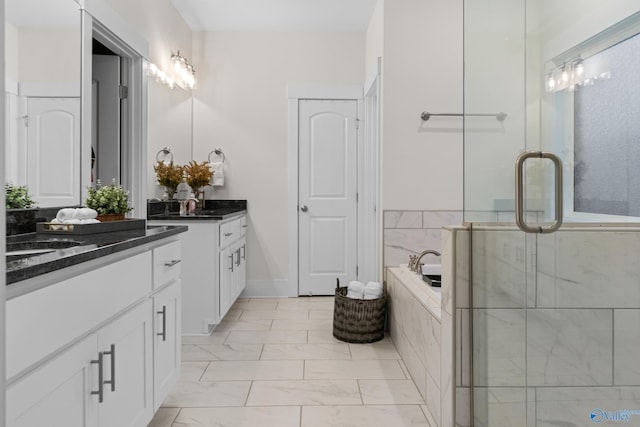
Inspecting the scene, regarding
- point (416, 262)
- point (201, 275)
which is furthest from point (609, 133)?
point (201, 275)

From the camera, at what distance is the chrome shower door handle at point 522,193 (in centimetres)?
118

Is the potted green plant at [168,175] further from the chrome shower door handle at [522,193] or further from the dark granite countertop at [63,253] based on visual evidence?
the chrome shower door handle at [522,193]

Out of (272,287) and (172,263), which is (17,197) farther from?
(272,287)

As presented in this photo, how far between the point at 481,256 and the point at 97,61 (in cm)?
261

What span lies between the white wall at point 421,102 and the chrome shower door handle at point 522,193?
2.27m

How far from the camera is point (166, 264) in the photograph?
2074mm

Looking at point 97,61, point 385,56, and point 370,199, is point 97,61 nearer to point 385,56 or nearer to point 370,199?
point 385,56

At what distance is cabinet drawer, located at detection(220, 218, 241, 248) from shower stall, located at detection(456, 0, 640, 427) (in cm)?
223

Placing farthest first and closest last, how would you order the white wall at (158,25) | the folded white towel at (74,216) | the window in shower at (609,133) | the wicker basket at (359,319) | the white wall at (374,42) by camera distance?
the white wall at (374,42) < the wicker basket at (359,319) < the white wall at (158,25) < the folded white towel at (74,216) < the window in shower at (609,133)

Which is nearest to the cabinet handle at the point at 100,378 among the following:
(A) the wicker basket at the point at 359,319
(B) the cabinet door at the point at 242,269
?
(A) the wicker basket at the point at 359,319

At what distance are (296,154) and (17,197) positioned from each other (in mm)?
3133

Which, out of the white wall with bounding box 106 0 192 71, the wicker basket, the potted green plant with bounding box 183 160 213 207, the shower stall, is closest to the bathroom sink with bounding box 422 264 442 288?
the wicker basket

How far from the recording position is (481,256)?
1766 millimetres

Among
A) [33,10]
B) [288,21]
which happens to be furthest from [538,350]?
[288,21]
